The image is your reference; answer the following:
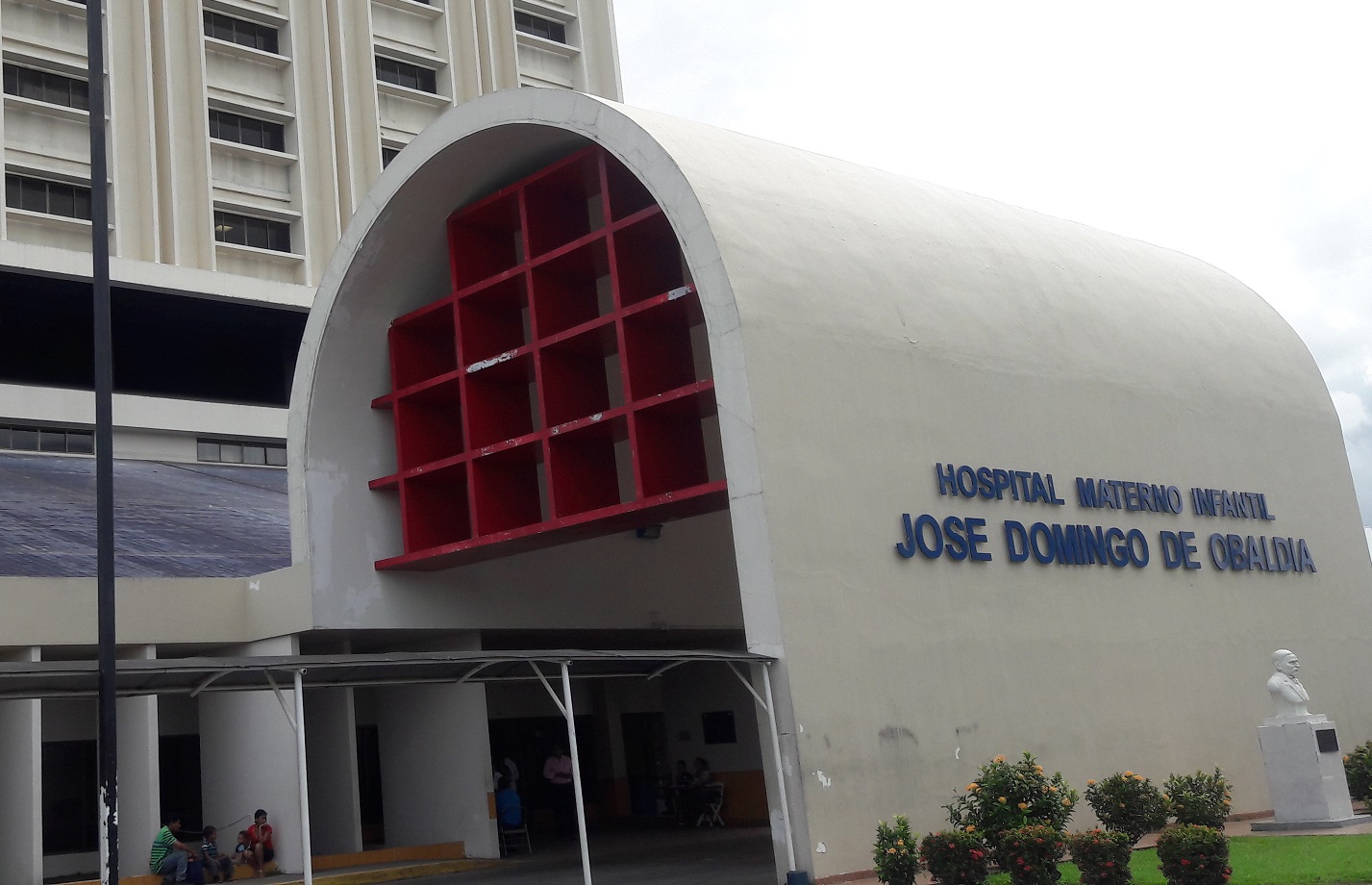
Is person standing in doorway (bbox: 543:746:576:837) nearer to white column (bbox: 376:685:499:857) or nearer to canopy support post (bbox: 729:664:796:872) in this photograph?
white column (bbox: 376:685:499:857)

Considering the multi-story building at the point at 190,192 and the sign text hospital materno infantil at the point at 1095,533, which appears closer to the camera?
the sign text hospital materno infantil at the point at 1095,533

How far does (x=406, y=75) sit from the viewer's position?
159 feet

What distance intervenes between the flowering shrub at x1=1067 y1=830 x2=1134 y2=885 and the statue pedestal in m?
5.89

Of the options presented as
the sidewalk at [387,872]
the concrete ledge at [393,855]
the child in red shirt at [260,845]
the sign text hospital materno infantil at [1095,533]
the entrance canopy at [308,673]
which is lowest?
the sidewalk at [387,872]

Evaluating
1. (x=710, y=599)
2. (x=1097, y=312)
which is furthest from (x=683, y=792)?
(x=1097, y=312)

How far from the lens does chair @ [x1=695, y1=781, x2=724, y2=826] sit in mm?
27562

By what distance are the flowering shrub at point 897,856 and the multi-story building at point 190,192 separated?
83.1 feet

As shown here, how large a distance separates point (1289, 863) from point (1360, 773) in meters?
7.14

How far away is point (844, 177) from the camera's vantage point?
20.6 metres

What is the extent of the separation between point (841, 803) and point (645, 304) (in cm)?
670

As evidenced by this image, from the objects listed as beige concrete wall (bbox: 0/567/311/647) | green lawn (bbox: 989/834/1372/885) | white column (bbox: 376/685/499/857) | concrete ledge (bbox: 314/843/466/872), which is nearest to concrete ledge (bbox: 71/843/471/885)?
concrete ledge (bbox: 314/843/466/872)

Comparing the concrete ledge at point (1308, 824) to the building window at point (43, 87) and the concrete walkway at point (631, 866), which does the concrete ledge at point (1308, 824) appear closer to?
the concrete walkway at point (631, 866)

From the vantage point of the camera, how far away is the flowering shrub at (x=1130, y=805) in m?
Result: 18.1

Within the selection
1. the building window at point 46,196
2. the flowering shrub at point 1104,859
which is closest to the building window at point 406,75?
the building window at point 46,196
